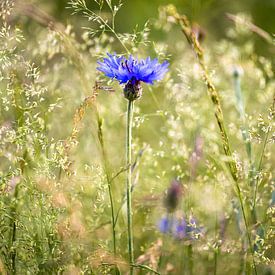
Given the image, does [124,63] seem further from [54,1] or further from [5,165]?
[54,1]

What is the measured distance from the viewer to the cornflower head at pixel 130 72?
133 centimetres

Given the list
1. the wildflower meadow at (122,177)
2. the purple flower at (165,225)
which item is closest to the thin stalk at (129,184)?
the wildflower meadow at (122,177)

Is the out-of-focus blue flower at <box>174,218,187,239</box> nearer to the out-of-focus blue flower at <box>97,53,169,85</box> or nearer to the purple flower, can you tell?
the purple flower

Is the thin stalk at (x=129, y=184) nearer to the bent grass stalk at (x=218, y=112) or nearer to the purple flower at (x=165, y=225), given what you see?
the bent grass stalk at (x=218, y=112)

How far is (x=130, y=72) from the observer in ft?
4.38

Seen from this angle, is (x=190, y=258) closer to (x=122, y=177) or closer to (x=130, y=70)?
(x=130, y=70)

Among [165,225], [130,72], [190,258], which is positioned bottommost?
[190,258]

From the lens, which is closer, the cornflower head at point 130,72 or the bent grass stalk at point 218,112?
the bent grass stalk at point 218,112

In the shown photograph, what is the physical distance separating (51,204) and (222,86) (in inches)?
48.9

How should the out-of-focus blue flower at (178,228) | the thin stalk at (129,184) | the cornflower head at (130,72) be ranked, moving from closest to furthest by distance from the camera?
the thin stalk at (129,184), the cornflower head at (130,72), the out-of-focus blue flower at (178,228)

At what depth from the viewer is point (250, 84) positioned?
87.2 inches

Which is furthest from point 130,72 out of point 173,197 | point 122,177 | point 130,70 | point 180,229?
point 122,177

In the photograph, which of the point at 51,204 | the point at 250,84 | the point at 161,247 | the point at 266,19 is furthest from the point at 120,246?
the point at 266,19

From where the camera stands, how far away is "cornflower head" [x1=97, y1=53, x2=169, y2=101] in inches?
52.3
